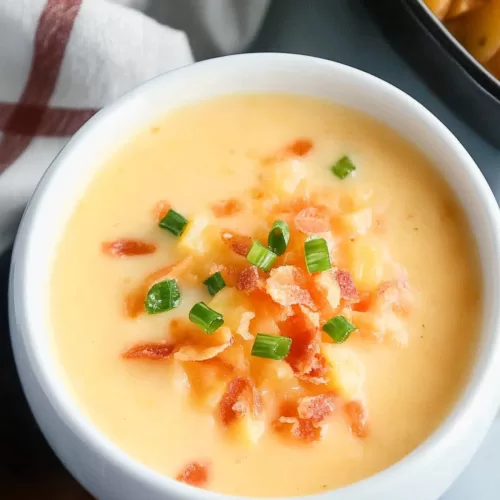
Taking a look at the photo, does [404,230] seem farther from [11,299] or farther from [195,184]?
[11,299]

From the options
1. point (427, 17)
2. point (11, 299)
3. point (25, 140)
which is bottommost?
point (25, 140)

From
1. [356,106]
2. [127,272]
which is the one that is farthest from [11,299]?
[356,106]

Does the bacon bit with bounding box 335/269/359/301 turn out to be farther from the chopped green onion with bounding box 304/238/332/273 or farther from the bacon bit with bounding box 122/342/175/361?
the bacon bit with bounding box 122/342/175/361

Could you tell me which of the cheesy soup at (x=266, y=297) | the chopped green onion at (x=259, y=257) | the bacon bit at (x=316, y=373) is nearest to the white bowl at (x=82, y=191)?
the cheesy soup at (x=266, y=297)

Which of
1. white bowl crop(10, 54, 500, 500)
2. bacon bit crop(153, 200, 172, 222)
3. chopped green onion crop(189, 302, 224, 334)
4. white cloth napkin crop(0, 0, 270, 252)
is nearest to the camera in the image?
white bowl crop(10, 54, 500, 500)

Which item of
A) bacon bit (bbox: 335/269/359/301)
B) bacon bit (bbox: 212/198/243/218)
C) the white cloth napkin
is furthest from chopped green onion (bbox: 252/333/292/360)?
the white cloth napkin

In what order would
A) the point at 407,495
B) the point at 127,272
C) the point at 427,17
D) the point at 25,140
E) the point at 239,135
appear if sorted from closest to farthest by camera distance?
the point at 407,495 < the point at 127,272 < the point at 239,135 < the point at 25,140 < the point at 427,17
